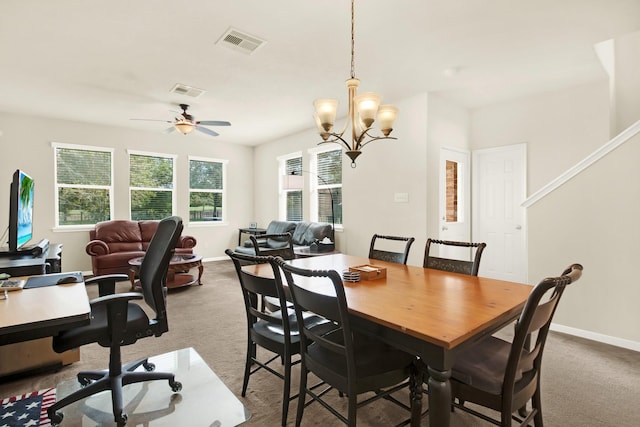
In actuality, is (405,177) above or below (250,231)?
above

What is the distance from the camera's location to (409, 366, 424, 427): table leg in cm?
152

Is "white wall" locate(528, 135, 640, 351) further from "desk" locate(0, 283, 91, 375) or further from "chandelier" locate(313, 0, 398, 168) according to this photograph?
"desk" locate(0, 283, 91, 375)

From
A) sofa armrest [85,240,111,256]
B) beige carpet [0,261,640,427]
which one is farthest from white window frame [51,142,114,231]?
beige carpet [0,261,640,427]

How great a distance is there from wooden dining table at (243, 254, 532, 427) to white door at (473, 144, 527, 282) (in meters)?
2.97

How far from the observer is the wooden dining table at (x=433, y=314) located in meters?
1.22

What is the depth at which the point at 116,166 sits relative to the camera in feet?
20.1

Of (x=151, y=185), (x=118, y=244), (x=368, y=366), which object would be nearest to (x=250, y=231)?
(x=151, y=185)

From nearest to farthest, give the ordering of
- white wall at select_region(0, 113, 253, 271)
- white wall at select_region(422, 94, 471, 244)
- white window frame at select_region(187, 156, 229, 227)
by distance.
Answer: white wall at select_region(422, 94, 471, 244) → white wall at select_region(0, 113, 253, 271) → white window frame at select_region(187, 156, 229, 227)

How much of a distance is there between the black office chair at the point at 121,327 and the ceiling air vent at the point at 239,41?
1.72 metres

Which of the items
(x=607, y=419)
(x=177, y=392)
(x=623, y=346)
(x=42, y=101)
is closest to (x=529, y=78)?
(x=623, y=346)

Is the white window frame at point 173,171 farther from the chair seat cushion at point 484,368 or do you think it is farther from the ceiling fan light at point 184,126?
the chair seat cushion at point 484,368

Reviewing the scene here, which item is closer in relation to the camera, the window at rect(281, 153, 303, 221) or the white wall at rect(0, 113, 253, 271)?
the white wall at rect(0, 113, 253, 271)

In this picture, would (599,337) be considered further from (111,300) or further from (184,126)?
(184,126)

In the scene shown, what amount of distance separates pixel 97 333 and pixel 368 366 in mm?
1451
